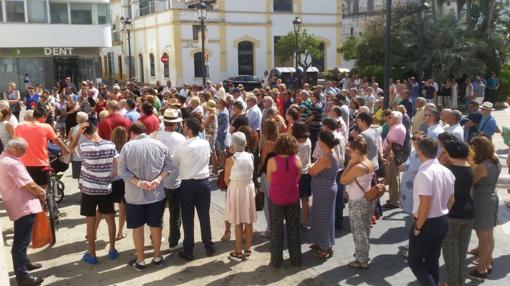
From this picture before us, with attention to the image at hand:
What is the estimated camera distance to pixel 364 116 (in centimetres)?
767

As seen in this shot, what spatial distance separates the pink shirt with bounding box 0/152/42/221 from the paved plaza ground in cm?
53

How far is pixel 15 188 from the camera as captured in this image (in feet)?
19.2

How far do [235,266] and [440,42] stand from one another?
21.0 meters

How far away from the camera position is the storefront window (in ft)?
106

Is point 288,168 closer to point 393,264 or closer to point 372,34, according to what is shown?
point 393,264

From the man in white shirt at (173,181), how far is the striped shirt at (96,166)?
0.72m

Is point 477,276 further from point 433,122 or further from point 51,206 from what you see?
point 51,206

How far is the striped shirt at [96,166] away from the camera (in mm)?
6387

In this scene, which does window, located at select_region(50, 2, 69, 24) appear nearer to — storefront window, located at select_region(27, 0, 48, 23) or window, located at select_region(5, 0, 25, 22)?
storefront window, located at select_region(27, 0, 48, 23)

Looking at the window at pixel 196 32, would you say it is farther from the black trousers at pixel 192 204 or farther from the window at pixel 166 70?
the black trousers at pixel 192 204

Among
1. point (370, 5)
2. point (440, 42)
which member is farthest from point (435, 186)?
point (370, 5)

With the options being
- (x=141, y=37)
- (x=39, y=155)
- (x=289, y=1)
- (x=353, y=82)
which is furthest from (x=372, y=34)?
(x=141, y=37)

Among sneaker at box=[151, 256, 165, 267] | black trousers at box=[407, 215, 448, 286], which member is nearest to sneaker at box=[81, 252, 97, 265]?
sneaker at box=[151, 256, 165, 267]

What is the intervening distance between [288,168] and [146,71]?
4272 centimetres
